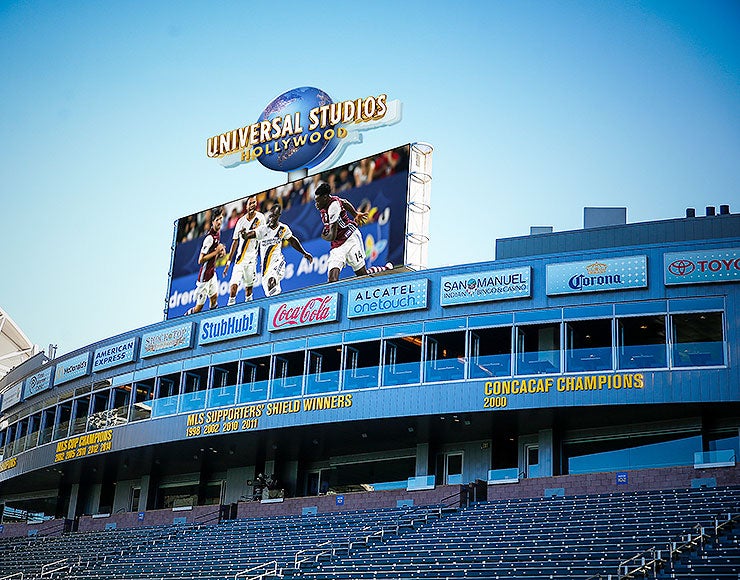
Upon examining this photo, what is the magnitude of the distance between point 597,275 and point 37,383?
27.7 m

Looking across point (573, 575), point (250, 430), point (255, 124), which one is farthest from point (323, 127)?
point (573, 575)

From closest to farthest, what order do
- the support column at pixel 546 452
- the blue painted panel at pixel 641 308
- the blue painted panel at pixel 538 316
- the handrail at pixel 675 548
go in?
1. the handrail at pixel 675 548
2. the blue painted panel at pixel 641 308
3. the blue painted panel at pixel 538 316
4. the support column at pixel 546 452

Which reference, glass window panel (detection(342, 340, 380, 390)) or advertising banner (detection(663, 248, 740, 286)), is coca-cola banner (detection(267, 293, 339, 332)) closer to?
glass window panel (detection(342, 340, 380, 390))

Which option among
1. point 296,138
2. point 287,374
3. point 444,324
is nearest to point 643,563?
point 444,324

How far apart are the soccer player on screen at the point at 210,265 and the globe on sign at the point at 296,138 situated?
Result: 3.27 metres

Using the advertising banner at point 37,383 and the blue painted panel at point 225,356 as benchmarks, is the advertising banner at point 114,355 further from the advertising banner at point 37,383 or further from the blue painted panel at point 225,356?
the blue painted panel at point 225,356

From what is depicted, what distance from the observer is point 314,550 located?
103ft

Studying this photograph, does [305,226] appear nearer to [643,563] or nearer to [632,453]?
[632,453]

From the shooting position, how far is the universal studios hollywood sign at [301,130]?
43.2 m

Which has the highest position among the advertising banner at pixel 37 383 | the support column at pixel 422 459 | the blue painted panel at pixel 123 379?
the advertising banner at pixel 37 383

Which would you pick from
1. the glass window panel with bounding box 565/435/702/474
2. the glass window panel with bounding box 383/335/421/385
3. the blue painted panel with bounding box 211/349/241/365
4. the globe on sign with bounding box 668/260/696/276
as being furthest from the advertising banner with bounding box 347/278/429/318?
the globe on sign with bounding box 668/260/696/276

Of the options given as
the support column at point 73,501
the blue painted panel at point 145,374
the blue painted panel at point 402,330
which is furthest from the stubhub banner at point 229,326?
the support column at point 73,501

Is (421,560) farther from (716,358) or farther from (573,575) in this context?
(716,358)

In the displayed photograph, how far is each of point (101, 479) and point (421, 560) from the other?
24928mm
